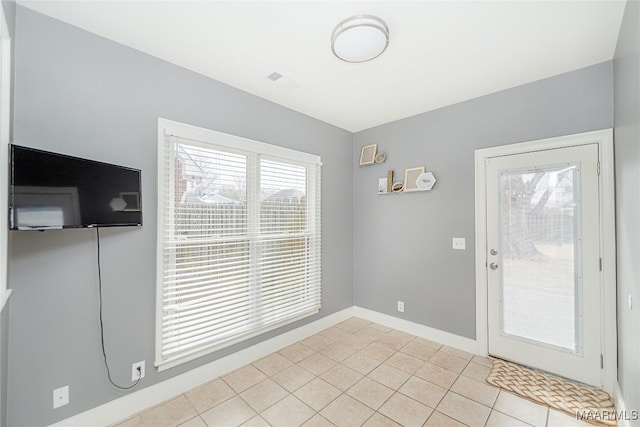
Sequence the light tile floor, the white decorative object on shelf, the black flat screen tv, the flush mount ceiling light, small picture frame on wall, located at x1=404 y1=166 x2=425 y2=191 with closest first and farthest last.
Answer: the black flat screen tv
the flush mount ceiling light
the light tile floor
the white decorative object on shelf
small picture frame on wall, located at x1=404 y1=166 x2=425 y2=191

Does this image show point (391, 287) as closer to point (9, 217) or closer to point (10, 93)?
point (9, 217)

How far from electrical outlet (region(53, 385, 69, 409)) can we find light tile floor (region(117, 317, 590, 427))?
405 mm

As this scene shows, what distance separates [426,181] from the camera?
320 cm

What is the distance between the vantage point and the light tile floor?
1.96m

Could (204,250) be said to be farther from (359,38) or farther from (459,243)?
(459,243)

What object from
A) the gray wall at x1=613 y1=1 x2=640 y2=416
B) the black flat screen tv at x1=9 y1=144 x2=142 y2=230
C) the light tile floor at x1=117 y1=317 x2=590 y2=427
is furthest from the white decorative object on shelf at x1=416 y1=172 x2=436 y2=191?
the black flat screen tv at x1=9 y1=144 x2=142 y2=230

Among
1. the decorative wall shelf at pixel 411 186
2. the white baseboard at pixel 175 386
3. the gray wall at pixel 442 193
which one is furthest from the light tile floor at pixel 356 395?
the decorative wall shelf at pixel 411 186

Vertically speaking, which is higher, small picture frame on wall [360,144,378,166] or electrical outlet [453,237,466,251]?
small picture frame on wall [360,144,378,166]

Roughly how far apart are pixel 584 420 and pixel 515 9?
2784 mm

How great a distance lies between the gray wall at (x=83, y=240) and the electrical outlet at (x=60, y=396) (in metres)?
0.03

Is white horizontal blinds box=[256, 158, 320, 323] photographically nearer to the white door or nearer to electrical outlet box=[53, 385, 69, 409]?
electrical outlet box=[53, 385, 69, 409]

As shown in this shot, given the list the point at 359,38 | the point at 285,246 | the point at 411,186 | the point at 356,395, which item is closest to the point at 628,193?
the point at 411,186

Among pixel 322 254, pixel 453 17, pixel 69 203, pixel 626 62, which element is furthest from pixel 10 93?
pixel 626 62

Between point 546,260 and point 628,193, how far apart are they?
96 cm
